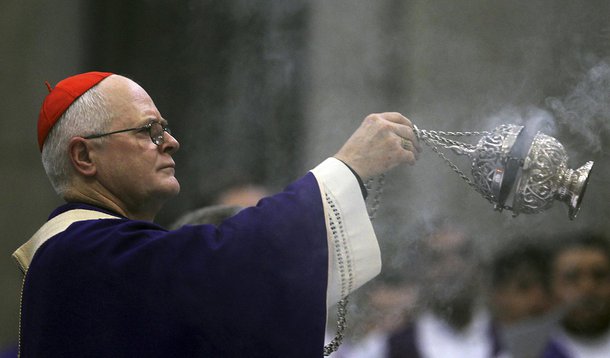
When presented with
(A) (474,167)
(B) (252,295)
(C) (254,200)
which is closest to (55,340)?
(B) (252,295)

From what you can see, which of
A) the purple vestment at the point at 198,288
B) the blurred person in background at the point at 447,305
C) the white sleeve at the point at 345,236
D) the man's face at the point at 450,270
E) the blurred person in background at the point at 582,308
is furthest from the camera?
the man's face at the point at 450,270

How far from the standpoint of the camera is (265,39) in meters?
5.91

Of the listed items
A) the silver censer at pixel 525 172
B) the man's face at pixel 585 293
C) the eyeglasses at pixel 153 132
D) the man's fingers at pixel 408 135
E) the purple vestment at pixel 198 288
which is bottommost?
the man's face at pixel 585 293

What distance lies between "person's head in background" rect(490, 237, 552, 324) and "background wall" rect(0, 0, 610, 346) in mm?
91

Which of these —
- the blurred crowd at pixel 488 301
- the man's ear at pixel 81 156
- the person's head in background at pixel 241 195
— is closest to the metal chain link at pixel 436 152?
the man's ear at pixel 81 156

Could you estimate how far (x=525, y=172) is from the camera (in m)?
2.75

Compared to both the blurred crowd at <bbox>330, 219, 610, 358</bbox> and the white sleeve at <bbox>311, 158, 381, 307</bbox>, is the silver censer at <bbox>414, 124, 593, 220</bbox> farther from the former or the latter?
the blurred crowd at <bbox>330, 219, 610, 358</bbox>

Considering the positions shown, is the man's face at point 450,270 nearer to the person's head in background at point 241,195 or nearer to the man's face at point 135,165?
the person's head in background at point 241,195

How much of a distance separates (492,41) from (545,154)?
2.45 metres

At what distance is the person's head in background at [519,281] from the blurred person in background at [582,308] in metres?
0.07

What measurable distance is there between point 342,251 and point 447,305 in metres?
2.40

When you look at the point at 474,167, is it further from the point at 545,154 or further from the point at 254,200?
the point at 254,200

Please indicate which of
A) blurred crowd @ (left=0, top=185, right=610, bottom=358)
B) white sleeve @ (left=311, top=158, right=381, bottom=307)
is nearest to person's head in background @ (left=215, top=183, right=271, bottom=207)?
blurred crowd @ (left=0, top=185, right=610, bottom=358)

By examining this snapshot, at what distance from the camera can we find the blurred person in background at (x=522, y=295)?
4120mm
